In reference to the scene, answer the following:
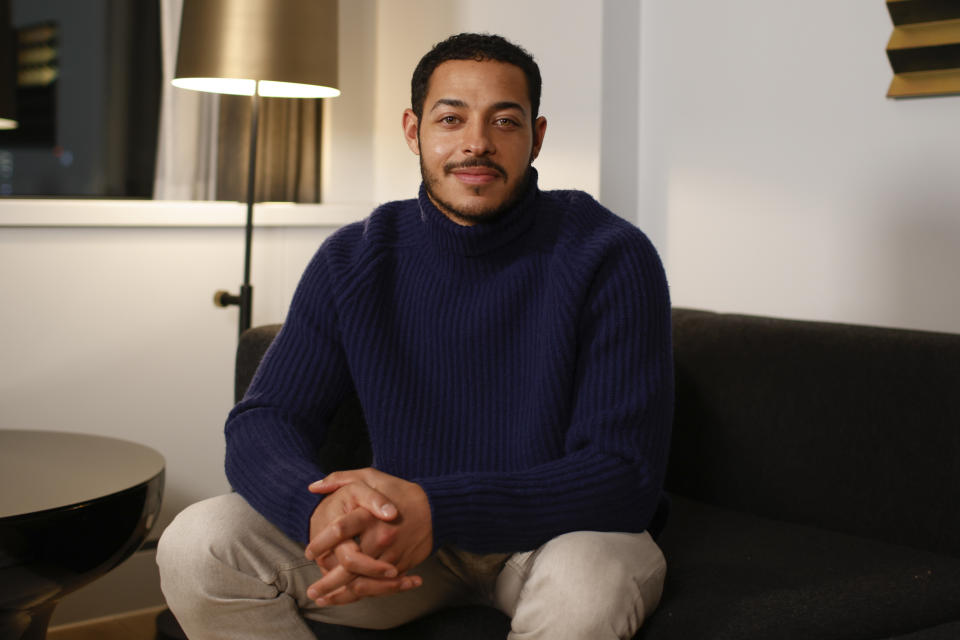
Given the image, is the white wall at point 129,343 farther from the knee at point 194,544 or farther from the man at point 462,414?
the knee at point 194,544

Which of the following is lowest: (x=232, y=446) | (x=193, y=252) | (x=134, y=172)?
(x=232, y=446)

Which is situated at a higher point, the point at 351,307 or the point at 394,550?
the point at 351,307

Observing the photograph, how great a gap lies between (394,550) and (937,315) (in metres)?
1.36

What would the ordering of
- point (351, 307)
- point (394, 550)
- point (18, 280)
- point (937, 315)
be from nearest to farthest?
1. point (394, 550)
2. point (351, 307)
3. point (937, 315)
4. point (18, 280)

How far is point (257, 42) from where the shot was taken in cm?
221

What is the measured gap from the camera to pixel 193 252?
2.60 meters

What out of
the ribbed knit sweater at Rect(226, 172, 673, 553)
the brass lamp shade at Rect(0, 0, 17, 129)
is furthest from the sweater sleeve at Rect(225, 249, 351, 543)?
the brass lamp shade at Rect(0, 0, 17, 129)

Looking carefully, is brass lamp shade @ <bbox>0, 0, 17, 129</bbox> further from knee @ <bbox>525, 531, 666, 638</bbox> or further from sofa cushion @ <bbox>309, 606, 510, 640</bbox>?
knee @ <bbox>525, 531, 666, 638</bbox>

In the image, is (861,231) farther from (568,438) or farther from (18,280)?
(18,280)

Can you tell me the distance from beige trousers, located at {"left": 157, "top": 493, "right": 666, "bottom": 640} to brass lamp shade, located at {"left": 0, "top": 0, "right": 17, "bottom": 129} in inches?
46.0

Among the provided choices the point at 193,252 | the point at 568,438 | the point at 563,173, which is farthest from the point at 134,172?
the point at 568,438

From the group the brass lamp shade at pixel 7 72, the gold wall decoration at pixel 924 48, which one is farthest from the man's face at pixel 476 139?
the brass lamp shade at pixel 7 72

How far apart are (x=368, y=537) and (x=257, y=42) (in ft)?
4.15

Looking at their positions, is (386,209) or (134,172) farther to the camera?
(134,172)
